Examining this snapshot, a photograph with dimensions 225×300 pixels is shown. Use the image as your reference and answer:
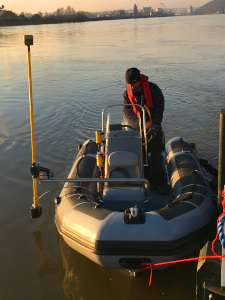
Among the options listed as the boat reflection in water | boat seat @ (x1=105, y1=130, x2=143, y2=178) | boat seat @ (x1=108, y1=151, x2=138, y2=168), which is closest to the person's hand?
boat seat @ (x1=105, y1=130, x2=143, y2=178)

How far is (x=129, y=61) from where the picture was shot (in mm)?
16688

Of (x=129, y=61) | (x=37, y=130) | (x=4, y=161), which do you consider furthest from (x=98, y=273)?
(x=129, y=61)

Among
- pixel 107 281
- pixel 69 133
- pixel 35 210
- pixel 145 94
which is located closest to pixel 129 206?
pixel 107 281

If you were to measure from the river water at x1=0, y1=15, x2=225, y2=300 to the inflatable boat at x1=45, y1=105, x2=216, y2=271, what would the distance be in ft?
1.11

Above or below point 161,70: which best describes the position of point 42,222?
below

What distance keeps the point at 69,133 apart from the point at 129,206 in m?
4.01

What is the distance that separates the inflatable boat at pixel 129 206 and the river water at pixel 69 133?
34 cm

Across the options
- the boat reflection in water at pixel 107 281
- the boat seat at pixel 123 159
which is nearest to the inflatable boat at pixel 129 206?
the boat seat at pixel 123 159

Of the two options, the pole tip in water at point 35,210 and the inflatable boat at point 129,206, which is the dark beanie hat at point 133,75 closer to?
the inflatable boat at point 129,206

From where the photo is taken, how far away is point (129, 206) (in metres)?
3.87

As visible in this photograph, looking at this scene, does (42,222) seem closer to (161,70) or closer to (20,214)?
(20,214)

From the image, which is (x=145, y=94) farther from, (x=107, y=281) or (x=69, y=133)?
(x=69, y=133)

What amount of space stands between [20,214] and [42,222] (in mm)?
349

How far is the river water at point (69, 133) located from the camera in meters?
3.46
